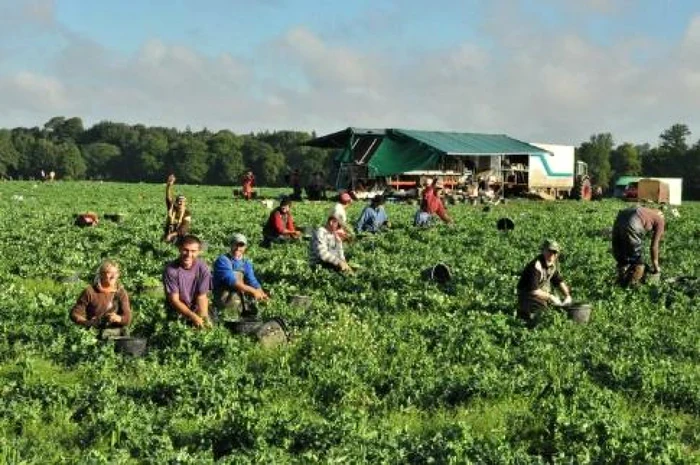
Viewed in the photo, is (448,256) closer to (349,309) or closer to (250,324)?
(349,309)

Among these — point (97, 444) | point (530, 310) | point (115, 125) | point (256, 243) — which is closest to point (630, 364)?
point (530, 310)

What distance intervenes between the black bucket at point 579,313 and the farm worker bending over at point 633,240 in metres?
2.79

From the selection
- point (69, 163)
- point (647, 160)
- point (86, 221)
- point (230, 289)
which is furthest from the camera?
point (69, 163)

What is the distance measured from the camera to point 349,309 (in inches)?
457

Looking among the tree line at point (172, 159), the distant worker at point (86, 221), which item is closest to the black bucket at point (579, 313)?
the distant worker at point (86, 221)

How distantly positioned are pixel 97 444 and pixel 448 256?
12316mm

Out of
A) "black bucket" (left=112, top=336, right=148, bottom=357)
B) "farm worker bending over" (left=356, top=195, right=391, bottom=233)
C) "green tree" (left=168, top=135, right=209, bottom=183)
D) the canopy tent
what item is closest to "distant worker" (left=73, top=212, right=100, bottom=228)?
"farm worker bending over" (left=356, top=195, right=391, bottom=233)

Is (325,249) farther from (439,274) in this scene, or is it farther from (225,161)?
(225,161)

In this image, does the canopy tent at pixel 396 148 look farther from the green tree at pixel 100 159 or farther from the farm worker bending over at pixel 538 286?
the green tree at pixel 100 159

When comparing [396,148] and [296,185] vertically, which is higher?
[396,148]

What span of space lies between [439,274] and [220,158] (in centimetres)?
11790

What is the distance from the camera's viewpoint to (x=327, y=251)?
1494 cm

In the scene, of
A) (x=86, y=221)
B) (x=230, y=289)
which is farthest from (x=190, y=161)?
(x=230, y=289)

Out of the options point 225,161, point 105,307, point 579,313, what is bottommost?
point 579,313
